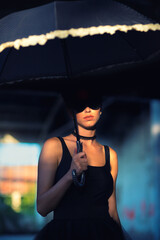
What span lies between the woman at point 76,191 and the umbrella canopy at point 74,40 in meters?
0.25

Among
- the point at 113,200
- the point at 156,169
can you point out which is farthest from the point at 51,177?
the point at 156,169

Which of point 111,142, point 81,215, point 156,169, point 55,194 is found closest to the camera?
point 55,194

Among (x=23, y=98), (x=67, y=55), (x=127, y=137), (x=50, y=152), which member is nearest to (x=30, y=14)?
(x=67, y=55)

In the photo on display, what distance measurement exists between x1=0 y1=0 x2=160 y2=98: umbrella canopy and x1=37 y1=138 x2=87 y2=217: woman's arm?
507 millimetres

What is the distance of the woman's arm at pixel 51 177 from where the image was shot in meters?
2.38

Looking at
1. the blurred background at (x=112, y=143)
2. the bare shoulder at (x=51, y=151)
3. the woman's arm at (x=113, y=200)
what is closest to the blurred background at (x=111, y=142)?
the blurred background at (x=112, y=143)

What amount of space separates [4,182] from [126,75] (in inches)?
694

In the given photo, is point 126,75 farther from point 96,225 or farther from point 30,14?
point 96,225

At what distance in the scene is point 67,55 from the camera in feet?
8.77

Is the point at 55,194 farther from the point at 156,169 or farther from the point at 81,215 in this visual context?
the point at 156,169

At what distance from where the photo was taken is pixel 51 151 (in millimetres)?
2516

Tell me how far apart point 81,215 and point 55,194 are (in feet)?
0.79

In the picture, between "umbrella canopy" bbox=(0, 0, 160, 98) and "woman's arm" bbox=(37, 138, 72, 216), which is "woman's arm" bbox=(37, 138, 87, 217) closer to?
"woman's arm" bbox=(37, 138, 72, 216)

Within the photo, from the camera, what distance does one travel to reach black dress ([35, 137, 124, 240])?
246 cm
